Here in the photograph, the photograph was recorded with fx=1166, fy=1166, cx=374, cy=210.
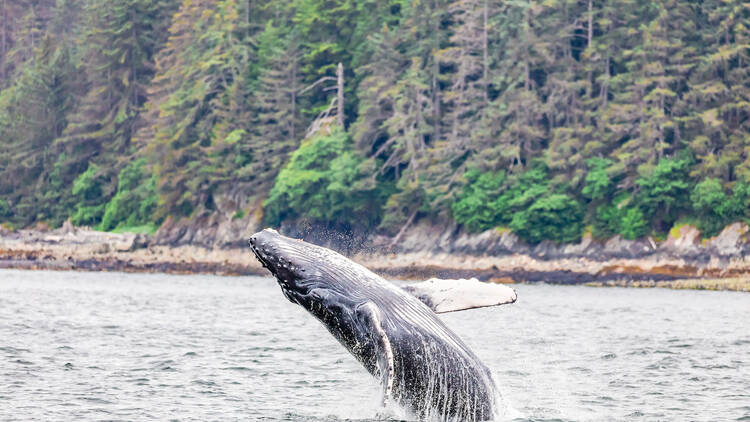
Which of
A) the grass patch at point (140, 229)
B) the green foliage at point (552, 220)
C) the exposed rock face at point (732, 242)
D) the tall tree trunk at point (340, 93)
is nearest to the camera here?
the exposed rock face at point (732, 242)

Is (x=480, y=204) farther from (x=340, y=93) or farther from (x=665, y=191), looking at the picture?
(x=340, y=93)

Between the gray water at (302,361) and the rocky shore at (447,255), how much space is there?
12772mm

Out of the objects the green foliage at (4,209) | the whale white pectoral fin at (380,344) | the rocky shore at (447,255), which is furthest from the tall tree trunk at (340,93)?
the whale white pectoral fin at (380,344)

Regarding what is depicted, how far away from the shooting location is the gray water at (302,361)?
17.7 m

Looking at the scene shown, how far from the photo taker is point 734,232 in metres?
58.9

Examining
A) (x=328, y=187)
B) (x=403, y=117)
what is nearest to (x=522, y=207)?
(x=403, y=117)

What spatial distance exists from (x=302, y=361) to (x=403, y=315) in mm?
9963

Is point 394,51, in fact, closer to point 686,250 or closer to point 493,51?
point 493,51

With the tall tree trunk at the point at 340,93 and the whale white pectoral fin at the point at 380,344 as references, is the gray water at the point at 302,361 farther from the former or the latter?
the tall tree trunk at the point at 340,93

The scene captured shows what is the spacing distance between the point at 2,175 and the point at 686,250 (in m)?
63.7

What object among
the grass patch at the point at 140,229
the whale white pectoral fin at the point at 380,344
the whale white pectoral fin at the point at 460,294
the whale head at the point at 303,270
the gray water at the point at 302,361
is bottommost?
the grass patch at the point at 140,229

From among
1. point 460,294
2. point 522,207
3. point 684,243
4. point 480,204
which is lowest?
point 684,243

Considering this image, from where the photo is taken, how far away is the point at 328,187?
7325 cm

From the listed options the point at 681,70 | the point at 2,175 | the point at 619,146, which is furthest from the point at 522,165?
the point at 2,175
